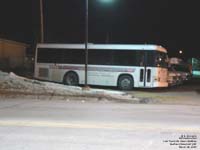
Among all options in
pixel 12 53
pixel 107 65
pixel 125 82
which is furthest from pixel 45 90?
pixel 12 53

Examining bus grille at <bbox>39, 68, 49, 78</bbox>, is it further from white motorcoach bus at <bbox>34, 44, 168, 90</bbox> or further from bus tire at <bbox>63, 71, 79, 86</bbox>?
bus tire at <bbox>63, 71, 79, 86</bbox>

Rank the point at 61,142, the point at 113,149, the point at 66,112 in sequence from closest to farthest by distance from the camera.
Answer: the point at 113,149 < the point at 61,142 < the point at 66,112

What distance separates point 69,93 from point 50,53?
28.2ft

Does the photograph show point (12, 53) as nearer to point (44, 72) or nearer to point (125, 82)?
point (44, 72)

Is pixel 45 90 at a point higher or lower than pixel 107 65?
lower

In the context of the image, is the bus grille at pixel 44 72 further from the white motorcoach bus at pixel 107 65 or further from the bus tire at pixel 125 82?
the bus tire at pixel 125 82

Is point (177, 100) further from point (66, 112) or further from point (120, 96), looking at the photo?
point (66, 112)

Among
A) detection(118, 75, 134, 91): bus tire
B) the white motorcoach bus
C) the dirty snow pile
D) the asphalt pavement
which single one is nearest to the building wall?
the white motorcoach bus

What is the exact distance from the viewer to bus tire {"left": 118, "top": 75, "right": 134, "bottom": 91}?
27.9 m

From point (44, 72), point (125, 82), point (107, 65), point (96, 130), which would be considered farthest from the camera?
point (44, 72)

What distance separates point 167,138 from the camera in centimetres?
950

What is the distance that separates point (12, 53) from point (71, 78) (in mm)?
17384

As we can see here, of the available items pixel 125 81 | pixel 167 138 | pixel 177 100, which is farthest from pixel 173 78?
pixel 167 138

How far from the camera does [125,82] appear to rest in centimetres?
2808
